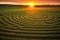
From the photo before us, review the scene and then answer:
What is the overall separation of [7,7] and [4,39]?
1323 mm

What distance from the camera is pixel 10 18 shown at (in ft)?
7.39

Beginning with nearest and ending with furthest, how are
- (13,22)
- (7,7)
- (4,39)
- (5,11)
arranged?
(4,39) → (13,22) → (5,11) → (7,7)

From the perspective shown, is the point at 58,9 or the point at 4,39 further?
the point at 58,9

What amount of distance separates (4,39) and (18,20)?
60 centimetres

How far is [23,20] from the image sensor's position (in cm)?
219

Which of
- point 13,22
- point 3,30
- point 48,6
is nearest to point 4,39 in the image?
point 3,30

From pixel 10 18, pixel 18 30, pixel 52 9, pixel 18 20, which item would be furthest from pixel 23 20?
pixel 52 9

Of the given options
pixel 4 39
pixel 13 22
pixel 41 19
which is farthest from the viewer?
pixel 41 19

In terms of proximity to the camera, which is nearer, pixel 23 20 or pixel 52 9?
pixel 23 20

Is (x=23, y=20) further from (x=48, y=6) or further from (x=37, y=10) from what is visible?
(x=48, y=6)

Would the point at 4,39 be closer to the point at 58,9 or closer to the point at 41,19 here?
the point at 41,19

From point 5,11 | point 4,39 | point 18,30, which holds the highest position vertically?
point 5,11

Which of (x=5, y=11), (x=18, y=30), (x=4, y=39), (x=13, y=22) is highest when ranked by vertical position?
(x=5, y=11)

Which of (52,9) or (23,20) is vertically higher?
(52,9)
